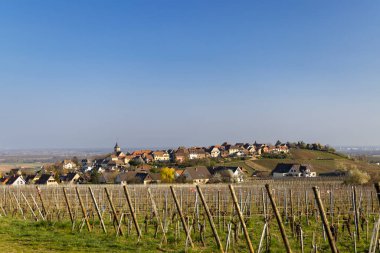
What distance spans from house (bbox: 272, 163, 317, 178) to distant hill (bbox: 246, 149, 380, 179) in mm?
2861

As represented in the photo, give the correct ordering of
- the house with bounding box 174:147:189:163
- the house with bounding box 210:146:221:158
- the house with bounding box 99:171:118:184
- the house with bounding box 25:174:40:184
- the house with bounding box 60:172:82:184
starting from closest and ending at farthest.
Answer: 1. the house with bounding box 60:172:82:184
2. the house with bounding box 99:171:118:184
3. the house with bounding box 25:174:40:184
4. the house with bounding box 174:147:189:163
5. the house with bounding box 210:146:221:158

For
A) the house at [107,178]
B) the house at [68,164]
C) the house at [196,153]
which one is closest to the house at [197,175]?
the house at [107,178]

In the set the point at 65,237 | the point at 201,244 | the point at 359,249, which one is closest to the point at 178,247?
the point at 201,244

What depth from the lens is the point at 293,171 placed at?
75.7 meters

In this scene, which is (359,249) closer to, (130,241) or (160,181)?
(130,241)

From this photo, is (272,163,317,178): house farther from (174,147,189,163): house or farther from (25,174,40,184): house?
(25,174,40,184): house

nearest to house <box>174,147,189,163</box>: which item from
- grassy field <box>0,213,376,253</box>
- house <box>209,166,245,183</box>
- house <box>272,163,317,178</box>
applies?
house <box>209,166,245,183</box>

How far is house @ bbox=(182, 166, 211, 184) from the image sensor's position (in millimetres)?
69938

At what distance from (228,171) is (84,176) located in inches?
1004

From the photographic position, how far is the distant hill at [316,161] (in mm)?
80312

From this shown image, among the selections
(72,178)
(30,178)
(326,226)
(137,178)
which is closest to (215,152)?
(137,178)

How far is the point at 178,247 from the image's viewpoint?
42.1 ft

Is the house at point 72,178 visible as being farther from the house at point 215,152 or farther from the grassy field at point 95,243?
the grassy field at point 95,243

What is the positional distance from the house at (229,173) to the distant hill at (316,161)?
8060 mm
